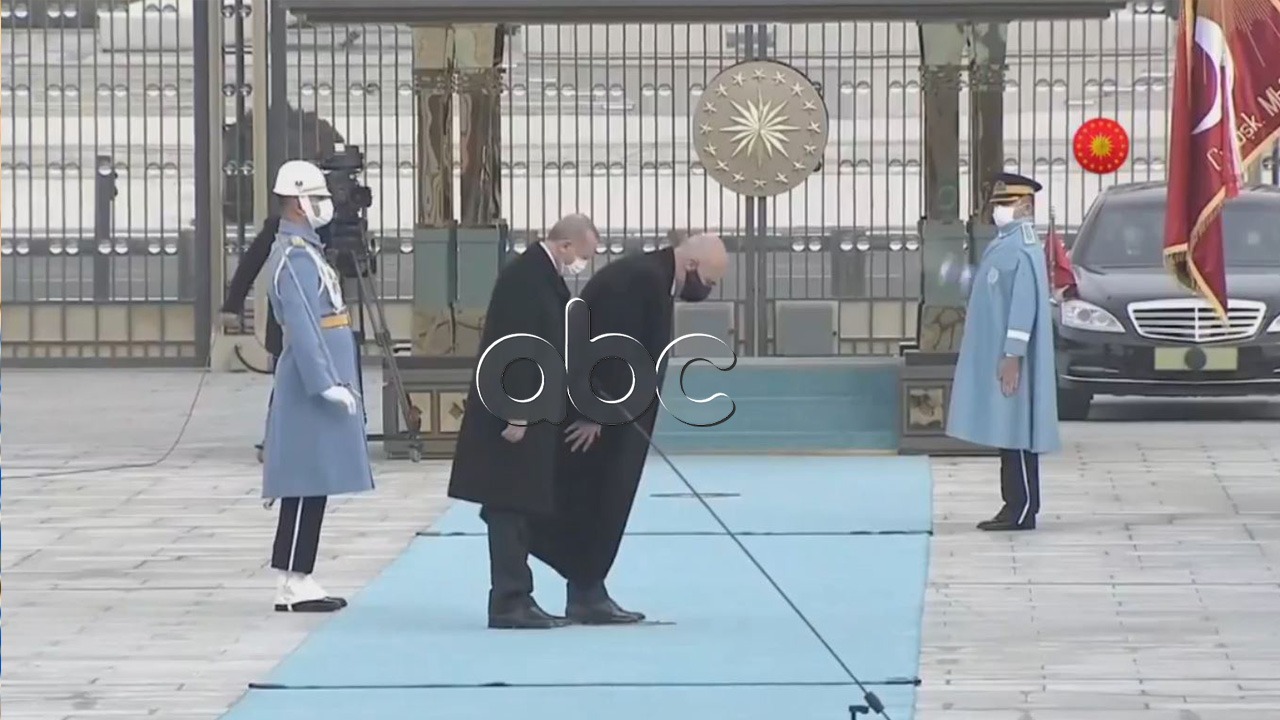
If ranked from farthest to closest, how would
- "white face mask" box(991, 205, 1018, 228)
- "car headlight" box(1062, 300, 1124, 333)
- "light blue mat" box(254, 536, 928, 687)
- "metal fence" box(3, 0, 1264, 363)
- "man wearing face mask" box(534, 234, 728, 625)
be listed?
"metal fence" box(3, 0, 1264, 363) → "car headlight" box(1062, 300, 1124, 333) → "white face mask" box(991, 205, 1018, 228) → "man wearing face mask" box(534, 234, 728, 625) → "light blue mat" box(254, 536, 928, 687)

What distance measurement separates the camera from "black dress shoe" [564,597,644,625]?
10586 mm

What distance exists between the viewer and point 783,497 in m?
14.7

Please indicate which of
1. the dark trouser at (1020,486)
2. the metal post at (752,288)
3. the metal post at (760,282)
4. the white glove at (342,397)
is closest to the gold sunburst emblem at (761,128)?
the metal post at (752,288)

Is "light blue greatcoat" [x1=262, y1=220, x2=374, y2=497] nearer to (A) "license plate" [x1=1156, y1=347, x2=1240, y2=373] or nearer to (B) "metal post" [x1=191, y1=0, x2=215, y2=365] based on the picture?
(A) "license plate" [x1=1156, y1=347, x2=1240, y2=373]

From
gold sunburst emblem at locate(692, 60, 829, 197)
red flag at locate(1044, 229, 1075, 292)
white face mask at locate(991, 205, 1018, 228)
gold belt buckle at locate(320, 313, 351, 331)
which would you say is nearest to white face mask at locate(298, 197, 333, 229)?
gold belt buckle at locate(320, 313, 351, 331)

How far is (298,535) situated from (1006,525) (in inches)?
143

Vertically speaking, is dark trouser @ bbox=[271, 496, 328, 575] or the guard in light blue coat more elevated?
the guard in light blue coat

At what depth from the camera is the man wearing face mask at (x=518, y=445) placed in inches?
408

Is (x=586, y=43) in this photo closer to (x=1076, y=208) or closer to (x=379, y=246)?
(x=379, y=246)

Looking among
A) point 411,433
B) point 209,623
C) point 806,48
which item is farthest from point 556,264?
point 806,48

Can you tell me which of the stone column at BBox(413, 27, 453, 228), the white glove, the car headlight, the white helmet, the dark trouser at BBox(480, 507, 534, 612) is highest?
the stone column at BBox(413, 27, 453, 228)

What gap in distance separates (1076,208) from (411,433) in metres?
7.38

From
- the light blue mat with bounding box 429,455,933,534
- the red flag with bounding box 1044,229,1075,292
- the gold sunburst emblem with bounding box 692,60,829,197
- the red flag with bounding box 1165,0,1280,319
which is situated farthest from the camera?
the red flag with bounding box 1044,229,1075,292

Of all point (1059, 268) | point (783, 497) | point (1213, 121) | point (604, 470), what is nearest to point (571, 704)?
point (604, 470)
